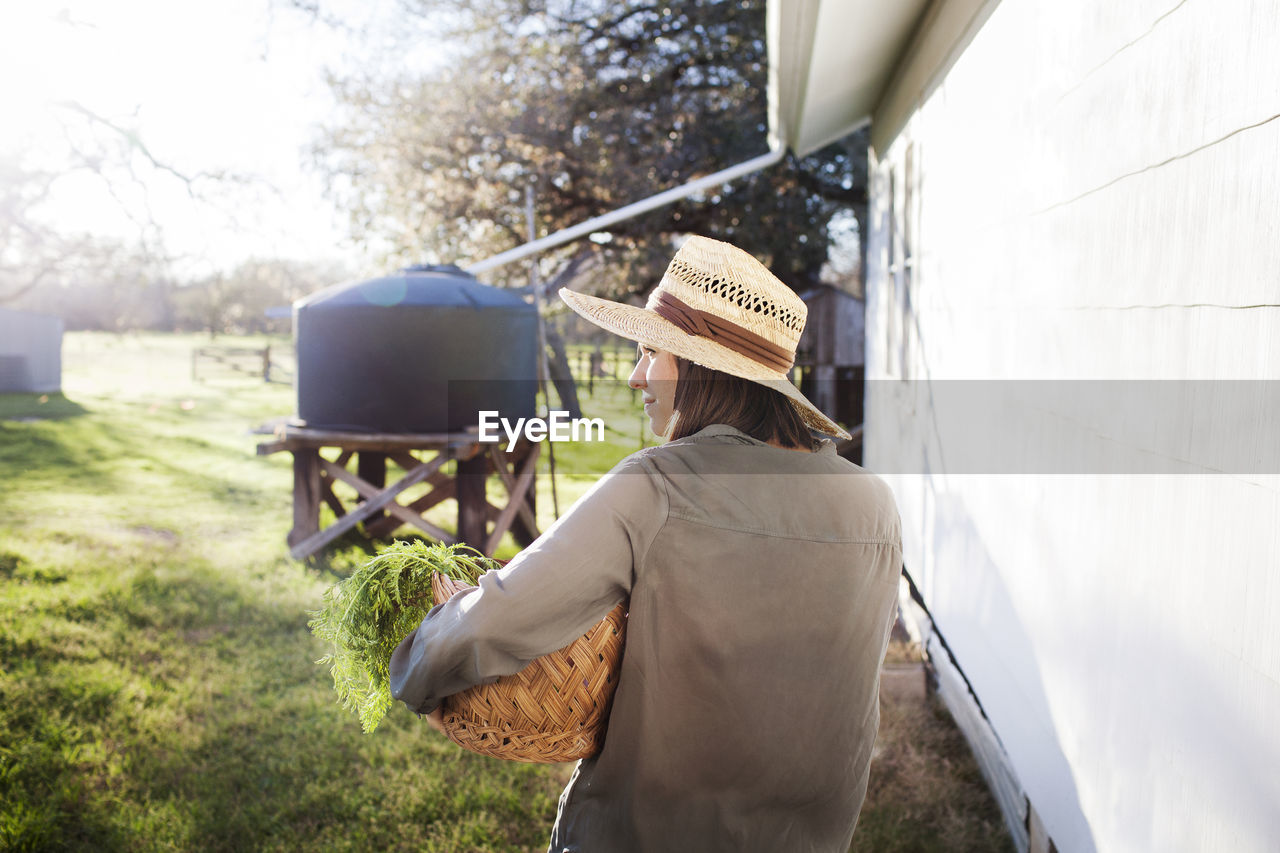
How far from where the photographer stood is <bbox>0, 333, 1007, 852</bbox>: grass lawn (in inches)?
149

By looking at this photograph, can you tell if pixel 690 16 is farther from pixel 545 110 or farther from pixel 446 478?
pixel 446 478

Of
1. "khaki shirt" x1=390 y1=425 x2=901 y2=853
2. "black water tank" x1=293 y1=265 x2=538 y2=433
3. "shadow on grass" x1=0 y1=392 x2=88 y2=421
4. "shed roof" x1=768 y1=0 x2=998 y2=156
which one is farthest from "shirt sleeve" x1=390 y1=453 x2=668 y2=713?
"shadow on grass" x1=0 y1=392 x2=88 y2=421

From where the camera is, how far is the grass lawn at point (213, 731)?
3775mm

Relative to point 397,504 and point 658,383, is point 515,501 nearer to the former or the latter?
point 397,504

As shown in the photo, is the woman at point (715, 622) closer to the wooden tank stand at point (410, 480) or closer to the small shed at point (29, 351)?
the wooden tank stand at point (410, 480)

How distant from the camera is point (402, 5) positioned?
15156 millimetres

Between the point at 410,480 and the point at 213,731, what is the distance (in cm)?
305

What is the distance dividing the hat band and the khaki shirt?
22cm

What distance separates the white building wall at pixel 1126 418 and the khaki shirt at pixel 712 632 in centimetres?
62

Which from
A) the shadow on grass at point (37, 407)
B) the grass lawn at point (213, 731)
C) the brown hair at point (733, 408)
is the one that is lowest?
the grass lawn at point (213, 731)

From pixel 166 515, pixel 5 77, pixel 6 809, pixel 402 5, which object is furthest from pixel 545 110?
pixel 6 809

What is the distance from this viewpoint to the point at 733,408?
1807 mm

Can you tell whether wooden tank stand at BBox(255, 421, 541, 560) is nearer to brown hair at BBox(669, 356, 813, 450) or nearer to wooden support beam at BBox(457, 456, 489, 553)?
wooden support beam at BBox(457, 456, 489, 553)

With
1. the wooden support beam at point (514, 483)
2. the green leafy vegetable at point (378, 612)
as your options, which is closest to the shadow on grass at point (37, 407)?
the wooden support beam at point (514, 483)
